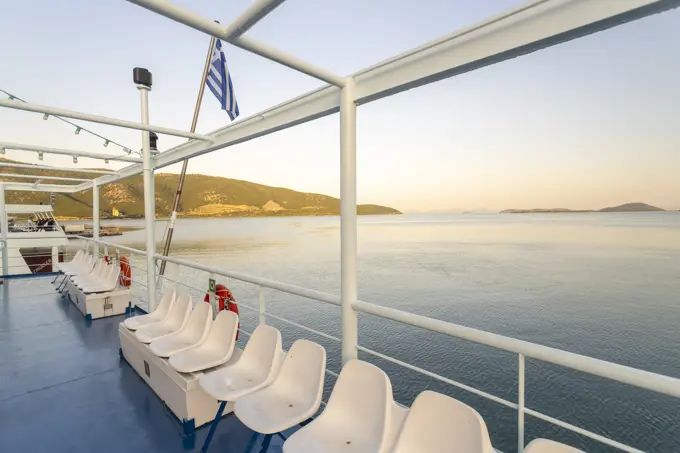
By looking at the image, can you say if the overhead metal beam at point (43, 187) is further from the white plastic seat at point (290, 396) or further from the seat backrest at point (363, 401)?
the seat backrest at point (363, 401)

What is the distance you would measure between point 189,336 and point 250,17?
8.01 feet

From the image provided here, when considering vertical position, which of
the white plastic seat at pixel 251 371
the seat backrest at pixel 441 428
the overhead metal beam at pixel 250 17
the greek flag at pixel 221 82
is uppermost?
the greek flag at pixel 221 82

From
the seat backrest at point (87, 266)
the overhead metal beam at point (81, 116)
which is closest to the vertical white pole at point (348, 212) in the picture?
the overhead metal beam at point (81, 116)

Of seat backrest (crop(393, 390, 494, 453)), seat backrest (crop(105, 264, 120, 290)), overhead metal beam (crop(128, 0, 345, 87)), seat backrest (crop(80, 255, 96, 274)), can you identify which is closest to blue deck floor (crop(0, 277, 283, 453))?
seat backrest (crop(105, 264, 120, 290))

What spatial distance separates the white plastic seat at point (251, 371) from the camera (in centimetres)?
192

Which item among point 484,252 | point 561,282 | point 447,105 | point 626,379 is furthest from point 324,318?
point 484,252

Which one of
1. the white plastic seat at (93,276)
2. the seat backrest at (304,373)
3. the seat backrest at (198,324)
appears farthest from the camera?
the white plastic seat at (93,276)

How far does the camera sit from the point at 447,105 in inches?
227

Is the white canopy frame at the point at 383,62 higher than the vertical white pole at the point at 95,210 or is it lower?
higher

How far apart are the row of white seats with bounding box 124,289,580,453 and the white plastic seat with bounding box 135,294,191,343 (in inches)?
6.2

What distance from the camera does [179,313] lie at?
3139mm

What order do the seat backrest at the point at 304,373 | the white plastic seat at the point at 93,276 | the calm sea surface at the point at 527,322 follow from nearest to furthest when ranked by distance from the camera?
the seat backrest at the point at 304,373, the white plastic seat at the point at 93,276, the calm sea surface at the point at 527,322

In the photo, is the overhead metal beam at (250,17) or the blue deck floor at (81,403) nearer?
the overhead metal beam at (250,17)

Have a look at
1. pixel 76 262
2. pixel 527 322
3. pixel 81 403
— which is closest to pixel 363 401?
pixel 81 403
